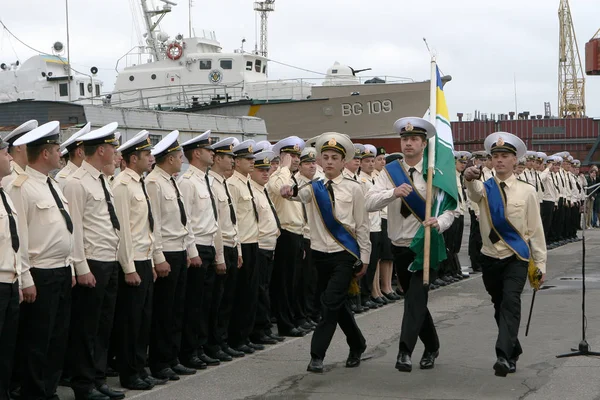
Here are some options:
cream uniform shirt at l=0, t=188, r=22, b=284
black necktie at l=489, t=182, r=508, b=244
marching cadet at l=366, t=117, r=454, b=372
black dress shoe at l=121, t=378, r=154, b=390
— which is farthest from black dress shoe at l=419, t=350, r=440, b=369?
cream uniform shirt at l=0, t=188, r=22, b=284

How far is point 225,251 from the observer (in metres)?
8.98

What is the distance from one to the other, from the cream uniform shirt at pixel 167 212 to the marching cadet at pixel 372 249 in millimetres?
4320

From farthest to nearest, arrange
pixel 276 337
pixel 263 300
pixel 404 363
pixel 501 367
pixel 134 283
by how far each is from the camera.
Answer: pixel 276 337
pixel 263 300
pixel 404 363
pixel 501 367
pixel 134 283

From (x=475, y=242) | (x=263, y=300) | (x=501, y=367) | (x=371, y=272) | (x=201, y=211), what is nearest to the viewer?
(x=501, y=367)

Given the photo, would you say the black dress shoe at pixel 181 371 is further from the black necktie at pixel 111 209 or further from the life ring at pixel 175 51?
the life ring at pixel 175 51

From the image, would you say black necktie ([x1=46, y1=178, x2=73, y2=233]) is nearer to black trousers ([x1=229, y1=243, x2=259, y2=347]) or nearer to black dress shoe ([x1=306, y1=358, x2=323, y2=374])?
black dress shoe ([x1=306, y1=358, x2=323, y2=374])

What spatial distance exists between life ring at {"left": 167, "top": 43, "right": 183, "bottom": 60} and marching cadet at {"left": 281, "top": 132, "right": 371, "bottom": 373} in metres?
27.5

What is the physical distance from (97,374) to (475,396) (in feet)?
9.38

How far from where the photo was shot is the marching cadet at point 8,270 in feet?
20.2

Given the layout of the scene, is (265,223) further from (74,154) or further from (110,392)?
(110,392)

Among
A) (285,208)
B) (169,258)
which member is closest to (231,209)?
(169,258)

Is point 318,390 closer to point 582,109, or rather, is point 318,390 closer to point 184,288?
point 184,288

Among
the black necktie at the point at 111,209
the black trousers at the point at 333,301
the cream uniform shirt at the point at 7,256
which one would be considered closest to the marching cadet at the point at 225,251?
the black trousers at the point at 333,301

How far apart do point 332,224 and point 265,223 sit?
166 cm
